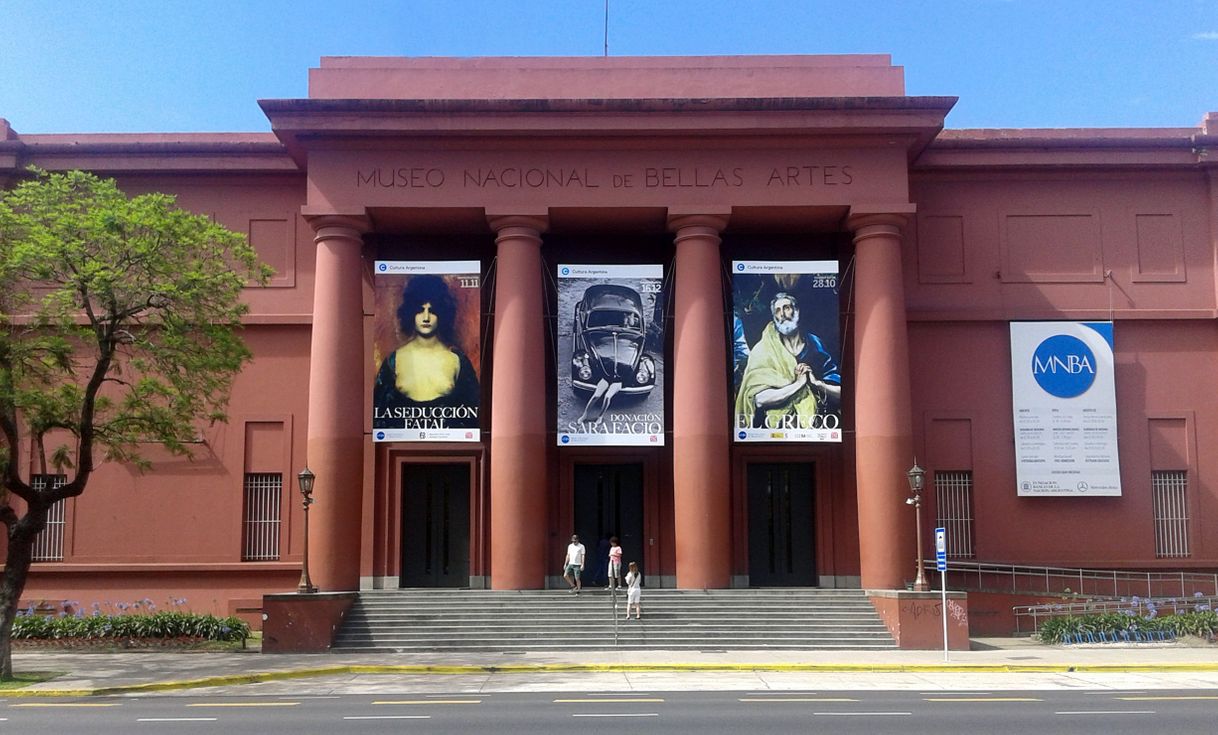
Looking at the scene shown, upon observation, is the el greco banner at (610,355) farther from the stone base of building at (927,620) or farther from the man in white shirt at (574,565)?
the stone base of building at (927,620)

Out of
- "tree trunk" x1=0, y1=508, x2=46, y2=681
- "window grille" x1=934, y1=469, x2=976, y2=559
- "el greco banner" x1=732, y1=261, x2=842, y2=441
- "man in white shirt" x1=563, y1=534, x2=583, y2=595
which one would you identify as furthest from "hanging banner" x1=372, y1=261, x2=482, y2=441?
"window grille" x1=934, y1=469, x2=976, y2=559

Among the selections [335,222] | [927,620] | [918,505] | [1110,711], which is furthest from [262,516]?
[1110,711]

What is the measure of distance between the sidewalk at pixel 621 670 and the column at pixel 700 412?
3475 millimetres

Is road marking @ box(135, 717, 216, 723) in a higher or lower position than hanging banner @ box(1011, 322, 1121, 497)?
lower

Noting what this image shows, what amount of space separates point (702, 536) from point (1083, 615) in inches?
363

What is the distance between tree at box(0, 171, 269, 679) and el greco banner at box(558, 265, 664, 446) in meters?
7.96

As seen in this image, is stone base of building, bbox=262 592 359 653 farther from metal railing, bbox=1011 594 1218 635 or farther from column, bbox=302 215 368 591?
metal railing, bbox=1011 594 1218 635

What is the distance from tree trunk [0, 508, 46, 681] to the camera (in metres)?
21.0

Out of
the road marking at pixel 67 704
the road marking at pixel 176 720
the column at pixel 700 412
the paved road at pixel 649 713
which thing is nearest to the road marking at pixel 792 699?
the paved road at pixel 649 713

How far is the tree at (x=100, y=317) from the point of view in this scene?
2123 cm

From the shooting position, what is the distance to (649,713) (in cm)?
1590

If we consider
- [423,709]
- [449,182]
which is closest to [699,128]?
[449,182]

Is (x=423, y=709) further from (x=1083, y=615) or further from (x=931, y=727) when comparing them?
(x=1083, y=615)

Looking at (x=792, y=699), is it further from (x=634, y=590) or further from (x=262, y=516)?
(x=262, y=516)
